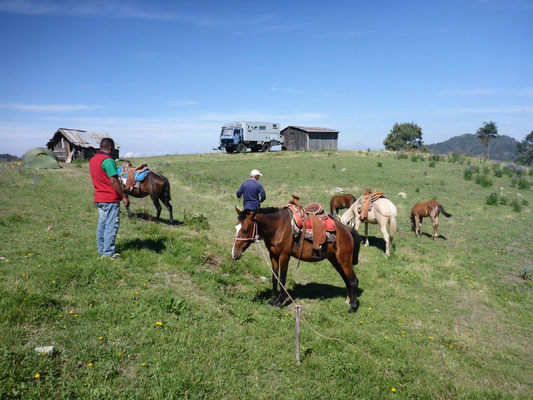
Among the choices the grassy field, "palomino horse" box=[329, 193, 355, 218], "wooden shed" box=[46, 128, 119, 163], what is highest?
"wooden shed" box=[46, 128, 119, 163]

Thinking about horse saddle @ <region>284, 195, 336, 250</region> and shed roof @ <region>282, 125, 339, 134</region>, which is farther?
shed roof @ <region>282, 125, 339, 134</region>

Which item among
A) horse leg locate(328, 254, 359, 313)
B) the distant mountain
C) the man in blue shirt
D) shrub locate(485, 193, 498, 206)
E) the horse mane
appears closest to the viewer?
the horse mane

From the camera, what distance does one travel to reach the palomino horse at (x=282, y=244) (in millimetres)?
6477

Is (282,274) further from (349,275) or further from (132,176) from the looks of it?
(132,176)

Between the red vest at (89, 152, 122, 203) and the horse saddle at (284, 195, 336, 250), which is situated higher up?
the red vest at (89, 152, 122, 203)

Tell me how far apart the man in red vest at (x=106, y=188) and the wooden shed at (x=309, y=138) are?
43.0m

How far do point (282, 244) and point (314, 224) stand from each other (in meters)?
0.87

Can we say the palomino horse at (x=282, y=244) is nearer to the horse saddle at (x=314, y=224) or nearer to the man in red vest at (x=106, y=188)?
the horse saddle at (x=314, y=224)

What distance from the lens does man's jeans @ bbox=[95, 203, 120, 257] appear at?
6.80 m

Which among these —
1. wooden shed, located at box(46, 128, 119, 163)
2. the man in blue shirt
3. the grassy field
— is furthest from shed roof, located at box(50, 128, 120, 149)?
the man in blue shirt

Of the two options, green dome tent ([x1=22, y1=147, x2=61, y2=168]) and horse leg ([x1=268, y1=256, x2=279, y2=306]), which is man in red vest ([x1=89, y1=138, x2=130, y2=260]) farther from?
green dome tent ([x1=22, y1=147, x2=61, y2=168])

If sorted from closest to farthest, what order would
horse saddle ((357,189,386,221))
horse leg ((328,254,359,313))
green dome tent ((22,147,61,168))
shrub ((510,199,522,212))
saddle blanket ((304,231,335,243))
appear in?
saddle blanket ((304,231,335,243)) < horse leg ((328,254,359,313)) < horse saddle ((357,189,386,221)) < shrub ((510,199,522,212)) < green dome tent ((22,147,61,168))

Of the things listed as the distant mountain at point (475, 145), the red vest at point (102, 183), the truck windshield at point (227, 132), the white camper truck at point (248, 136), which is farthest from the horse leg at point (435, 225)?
Answer: the distant mountain at point (475, 145)

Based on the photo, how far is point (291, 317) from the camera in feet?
21.6
